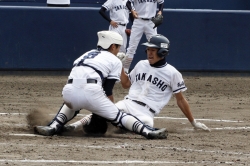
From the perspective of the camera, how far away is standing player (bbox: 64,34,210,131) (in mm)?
7684

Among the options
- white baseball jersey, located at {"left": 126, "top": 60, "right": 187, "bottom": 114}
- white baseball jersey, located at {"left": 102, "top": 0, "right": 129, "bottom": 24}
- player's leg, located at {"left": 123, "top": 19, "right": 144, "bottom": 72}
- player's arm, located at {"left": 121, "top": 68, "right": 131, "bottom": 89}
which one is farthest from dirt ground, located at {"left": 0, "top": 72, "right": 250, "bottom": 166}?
white baseball jersey, located at {"left": 102, "top": 0, "right": 129, "bottom": 24}

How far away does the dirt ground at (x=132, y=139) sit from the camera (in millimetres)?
6152

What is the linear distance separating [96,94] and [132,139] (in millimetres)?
643

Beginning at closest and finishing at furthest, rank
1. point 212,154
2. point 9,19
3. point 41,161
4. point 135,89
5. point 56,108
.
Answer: point 41,161, point 212,154, point 135,89, point 56,108, point 9,19

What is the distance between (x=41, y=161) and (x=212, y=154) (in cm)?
169

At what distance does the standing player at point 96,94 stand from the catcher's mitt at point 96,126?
286 millimetres

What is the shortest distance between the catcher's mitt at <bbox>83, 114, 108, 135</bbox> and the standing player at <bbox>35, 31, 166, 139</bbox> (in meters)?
0.29

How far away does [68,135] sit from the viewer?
24.8 ft

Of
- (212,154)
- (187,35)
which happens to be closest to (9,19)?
(187,35)

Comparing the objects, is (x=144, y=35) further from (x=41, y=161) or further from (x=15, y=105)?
(x=41, y=161)

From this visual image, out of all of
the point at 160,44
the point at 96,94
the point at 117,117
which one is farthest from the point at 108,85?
the point at 160,44

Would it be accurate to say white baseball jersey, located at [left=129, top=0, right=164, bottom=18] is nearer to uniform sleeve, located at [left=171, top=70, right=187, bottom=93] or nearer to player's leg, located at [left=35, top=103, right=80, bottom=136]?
uniform sleeve, located at [left=171, top=70, right=187, bottom=93]

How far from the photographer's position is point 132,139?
24.1 ft

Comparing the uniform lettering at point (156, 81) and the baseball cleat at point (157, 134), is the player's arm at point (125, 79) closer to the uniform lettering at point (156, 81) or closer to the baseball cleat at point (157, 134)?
the uniform lettering at point (156, 81)
